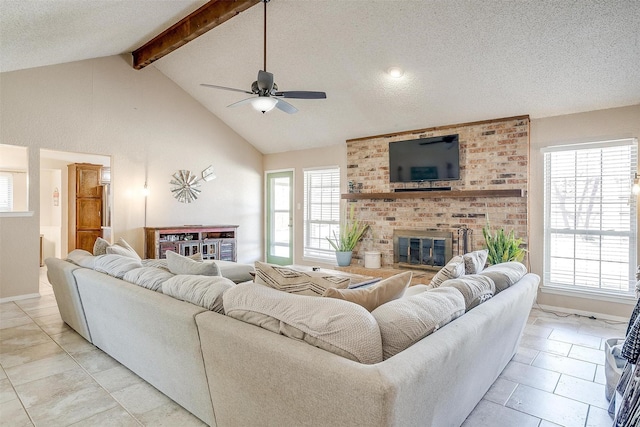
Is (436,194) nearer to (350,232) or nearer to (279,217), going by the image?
(350,232)

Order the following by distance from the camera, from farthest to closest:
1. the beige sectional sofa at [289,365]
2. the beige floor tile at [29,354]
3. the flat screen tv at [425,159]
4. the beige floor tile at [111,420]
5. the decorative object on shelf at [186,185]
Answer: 1. the decorative object on shelf at [186,185]
2. the flat screen tv at [425,159]
3. the beige floor tile at [29,354]
4. the beige floor tile at [111,420]
5. the beige sectional sofa at [289,365]

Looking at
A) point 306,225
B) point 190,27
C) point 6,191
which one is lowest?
point 306,225

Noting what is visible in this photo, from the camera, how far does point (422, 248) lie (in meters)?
5.69

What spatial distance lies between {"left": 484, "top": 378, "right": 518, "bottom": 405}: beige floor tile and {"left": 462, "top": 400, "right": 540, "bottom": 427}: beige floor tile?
88mm

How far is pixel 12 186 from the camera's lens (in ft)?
24.0

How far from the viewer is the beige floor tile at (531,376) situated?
104 inches

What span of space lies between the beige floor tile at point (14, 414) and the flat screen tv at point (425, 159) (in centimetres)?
509

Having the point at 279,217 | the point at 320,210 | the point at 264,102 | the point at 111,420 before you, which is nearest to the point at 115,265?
the point at 111,420

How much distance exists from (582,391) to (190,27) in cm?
539

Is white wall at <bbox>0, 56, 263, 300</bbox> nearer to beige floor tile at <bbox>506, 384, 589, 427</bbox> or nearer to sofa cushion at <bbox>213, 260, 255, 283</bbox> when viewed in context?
sofa cushion at <bbox>213, 260, 255, 283</bbox>

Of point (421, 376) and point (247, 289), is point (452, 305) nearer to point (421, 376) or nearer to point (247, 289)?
point (421, 376)

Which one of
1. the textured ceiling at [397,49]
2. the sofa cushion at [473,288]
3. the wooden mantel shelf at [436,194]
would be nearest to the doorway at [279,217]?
the wooden mantel shelf at [436,194]

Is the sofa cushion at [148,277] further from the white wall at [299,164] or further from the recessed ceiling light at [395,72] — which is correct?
the white wall at [299,164]

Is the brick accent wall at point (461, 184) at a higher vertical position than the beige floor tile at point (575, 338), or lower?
higher
